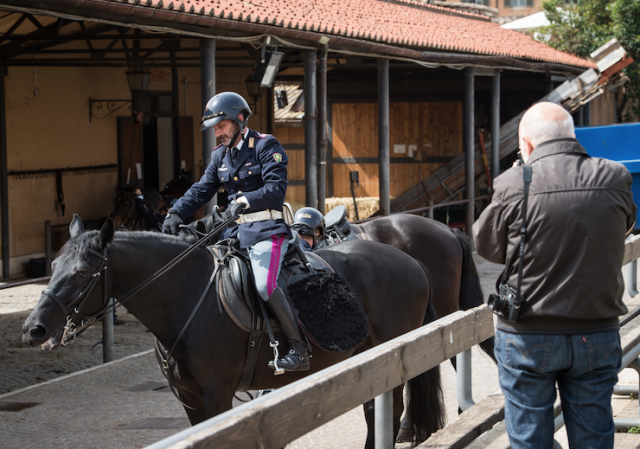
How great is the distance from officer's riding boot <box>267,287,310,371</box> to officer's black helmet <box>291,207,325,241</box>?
1.88 metres

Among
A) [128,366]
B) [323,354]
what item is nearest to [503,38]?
[128,366]

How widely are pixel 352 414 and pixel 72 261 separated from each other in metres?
2.92

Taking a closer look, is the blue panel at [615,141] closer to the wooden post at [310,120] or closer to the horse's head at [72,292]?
the wooden post at [310,120]

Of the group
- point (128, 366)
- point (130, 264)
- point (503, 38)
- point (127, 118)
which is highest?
point (503, 38)

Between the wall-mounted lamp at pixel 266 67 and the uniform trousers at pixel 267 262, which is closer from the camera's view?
the uniform trousers at pixel 267 262

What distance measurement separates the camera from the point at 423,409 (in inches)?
192

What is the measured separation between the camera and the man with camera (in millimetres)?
2662

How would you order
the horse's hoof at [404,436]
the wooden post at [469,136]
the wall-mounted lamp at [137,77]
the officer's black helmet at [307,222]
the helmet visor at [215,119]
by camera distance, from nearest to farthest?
the helmet visor at [215,119] → the horse's hoof at [404,436] → the officer's black helmet at [307,222] → the wall-mounted lamp at [137,77] → the wooden post at [469,136]

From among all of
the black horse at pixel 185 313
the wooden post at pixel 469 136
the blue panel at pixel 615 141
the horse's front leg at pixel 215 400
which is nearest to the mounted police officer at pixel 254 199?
the black horse at pixel 185 313

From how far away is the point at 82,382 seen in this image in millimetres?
7039

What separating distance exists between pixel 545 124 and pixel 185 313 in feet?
7.67

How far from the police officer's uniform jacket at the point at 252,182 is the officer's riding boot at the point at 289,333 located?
0.40 m

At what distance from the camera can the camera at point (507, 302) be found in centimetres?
272

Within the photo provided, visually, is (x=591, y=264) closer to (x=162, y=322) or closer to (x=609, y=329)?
(x=609, y=329)
